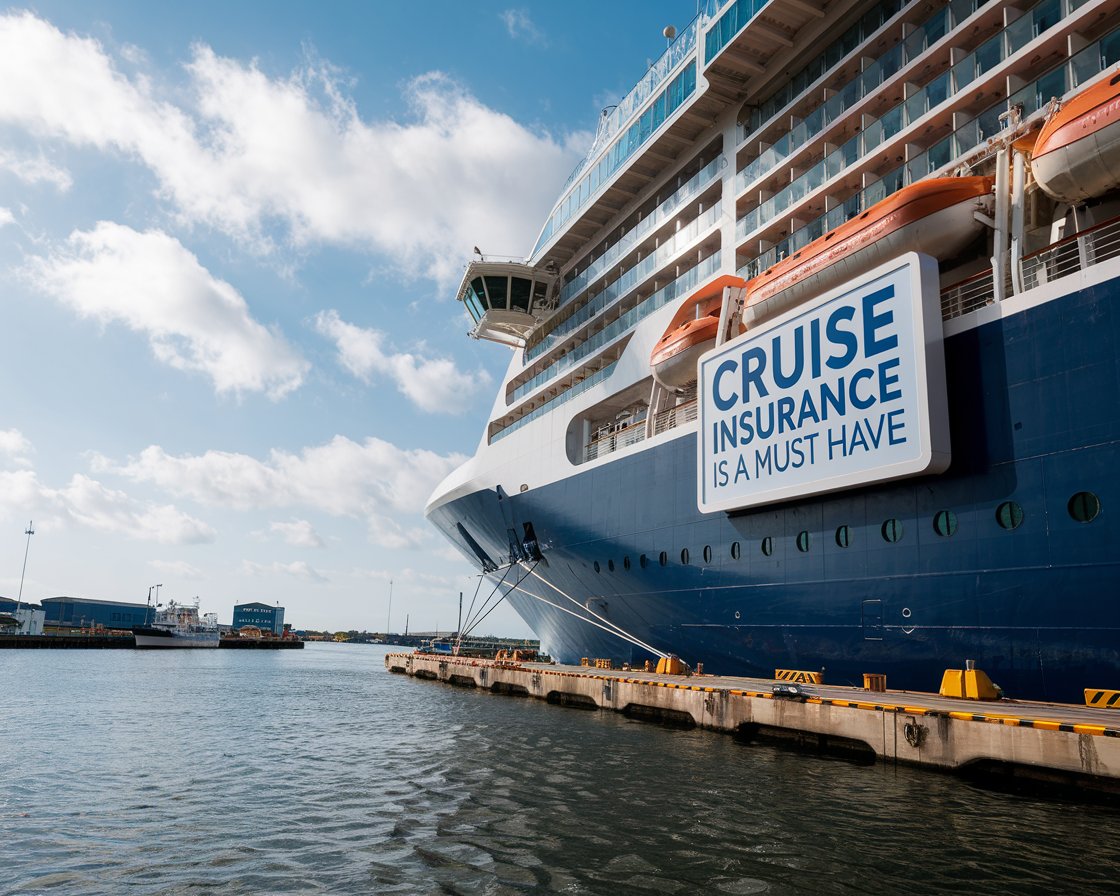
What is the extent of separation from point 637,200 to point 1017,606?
794 inches

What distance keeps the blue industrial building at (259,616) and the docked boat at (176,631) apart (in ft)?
187

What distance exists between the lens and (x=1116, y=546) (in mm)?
10758

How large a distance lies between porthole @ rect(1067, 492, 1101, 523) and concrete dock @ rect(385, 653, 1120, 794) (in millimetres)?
2531

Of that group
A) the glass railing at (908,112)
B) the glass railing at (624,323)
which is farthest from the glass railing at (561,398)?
the glass railing at (908,112)

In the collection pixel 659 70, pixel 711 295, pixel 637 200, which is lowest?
pixel 711 295

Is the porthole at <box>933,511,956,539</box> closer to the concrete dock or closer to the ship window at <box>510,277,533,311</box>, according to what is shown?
the concrete dock

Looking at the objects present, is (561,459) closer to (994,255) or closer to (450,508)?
(450,508)

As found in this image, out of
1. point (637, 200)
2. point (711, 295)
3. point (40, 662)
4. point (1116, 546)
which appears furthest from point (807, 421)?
point (40, 662)

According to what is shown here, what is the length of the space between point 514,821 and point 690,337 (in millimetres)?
13427

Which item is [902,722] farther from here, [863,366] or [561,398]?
[561,398]

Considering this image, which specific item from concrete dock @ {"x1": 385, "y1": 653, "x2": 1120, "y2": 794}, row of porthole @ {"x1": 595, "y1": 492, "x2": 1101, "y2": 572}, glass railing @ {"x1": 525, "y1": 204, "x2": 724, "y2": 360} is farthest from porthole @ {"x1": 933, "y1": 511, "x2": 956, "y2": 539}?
glass railing @ {"x1": 525, "y1": 204, "x2": 724, "y2": 360}

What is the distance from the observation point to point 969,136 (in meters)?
15.3

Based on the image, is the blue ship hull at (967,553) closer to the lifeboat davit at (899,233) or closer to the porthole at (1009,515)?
the porthole at (1009,515)

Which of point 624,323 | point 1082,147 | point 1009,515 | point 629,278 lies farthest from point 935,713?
point 629,278
